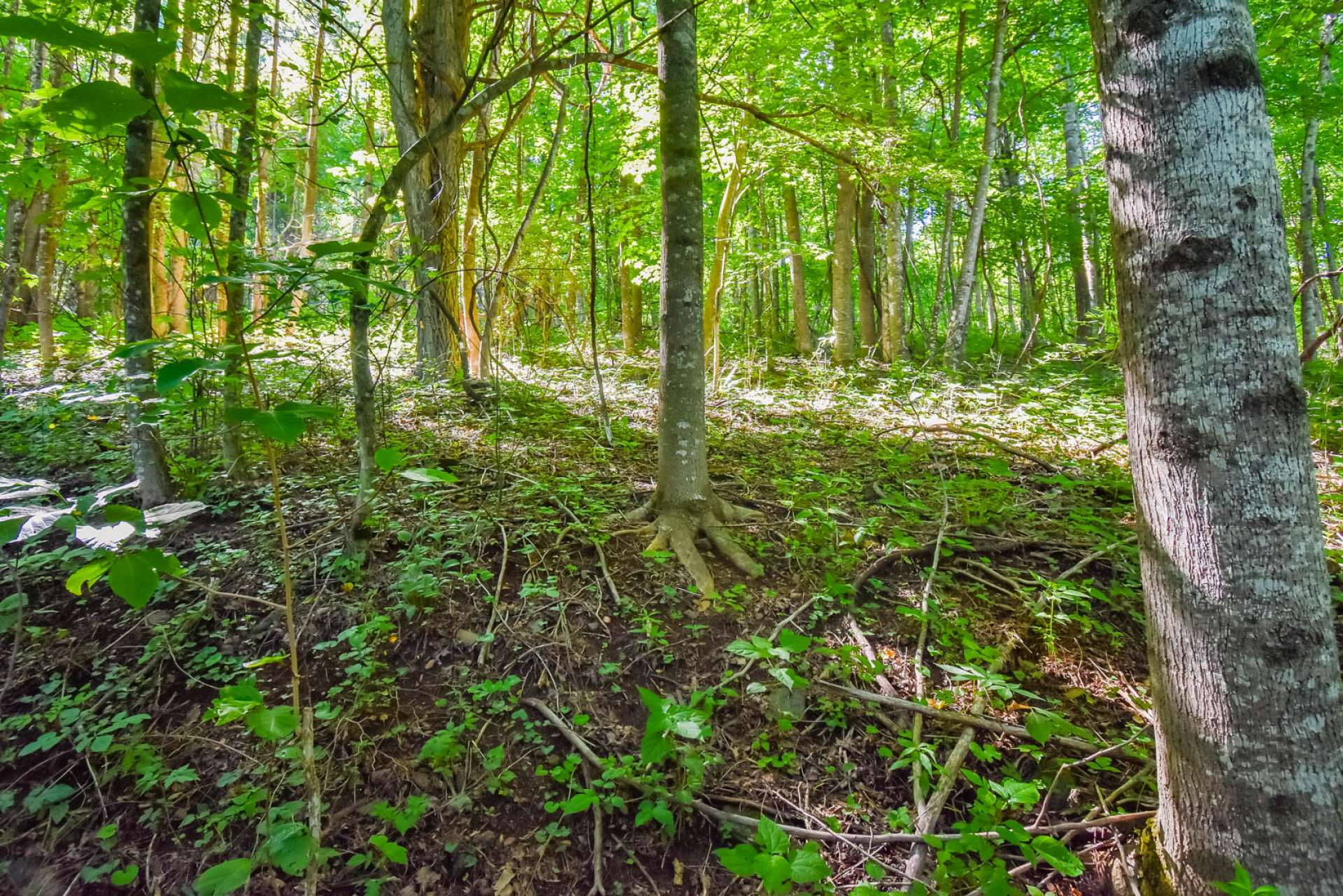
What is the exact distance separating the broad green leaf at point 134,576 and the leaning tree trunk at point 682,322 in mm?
2301

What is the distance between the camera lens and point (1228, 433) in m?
1.36

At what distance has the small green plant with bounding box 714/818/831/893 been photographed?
1.46m

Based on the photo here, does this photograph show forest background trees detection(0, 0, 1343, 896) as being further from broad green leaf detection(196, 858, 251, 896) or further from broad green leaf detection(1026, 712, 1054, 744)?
broad green leaf detection(196, 858, 251, 896)

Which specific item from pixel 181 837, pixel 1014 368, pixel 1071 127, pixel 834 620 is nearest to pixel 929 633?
pixel 834 620

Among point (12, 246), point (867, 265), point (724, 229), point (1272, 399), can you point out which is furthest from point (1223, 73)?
point (867, 265)

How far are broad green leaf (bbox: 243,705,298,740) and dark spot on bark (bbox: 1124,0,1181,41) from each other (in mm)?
2649

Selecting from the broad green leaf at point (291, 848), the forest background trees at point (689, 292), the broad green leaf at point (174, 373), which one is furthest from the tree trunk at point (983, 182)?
the broad green leaf at point (291, 848)

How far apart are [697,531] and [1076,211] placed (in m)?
11.1

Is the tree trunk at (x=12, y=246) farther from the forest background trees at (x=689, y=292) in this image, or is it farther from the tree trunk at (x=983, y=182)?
the tree trunk at (x=983, y=182)

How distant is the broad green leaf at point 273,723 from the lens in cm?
144

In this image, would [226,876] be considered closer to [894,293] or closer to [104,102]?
[104,102]

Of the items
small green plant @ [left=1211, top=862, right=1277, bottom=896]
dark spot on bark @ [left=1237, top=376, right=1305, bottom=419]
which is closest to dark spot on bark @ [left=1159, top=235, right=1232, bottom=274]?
dark spot on bark @ [left=1237, top=376, right=1305, bottom=419]

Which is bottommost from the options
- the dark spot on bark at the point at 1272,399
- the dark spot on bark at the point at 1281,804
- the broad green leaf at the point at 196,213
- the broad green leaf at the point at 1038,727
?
the broad green leaf at the point at 1038,727

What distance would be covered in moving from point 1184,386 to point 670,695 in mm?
2130
